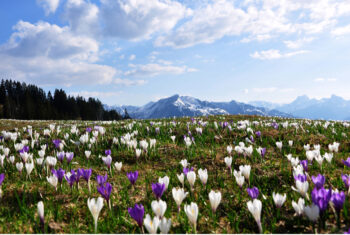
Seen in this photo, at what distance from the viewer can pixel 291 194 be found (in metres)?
3.10

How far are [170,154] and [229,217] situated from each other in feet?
10.2

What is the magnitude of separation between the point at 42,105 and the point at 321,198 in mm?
97210

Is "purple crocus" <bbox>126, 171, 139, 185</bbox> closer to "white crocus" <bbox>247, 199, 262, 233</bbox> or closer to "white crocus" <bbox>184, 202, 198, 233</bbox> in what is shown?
"white crocus" <bbox>184, 202, 198, 233</bbox>

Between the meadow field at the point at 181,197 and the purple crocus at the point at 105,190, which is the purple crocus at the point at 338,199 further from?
the purple crocus at the point at 105,190

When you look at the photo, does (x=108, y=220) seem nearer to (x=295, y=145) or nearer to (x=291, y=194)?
(x=291, y=194)

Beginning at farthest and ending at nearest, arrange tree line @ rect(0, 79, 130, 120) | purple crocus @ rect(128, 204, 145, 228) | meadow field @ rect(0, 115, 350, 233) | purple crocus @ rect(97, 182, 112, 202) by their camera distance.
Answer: tree line @ rect(0, 79, 130, 120)
purple crocus @ rect(97, 182, 112, 202)
meadow field @ rect(0, 115, 350, 233)
purple crocus @ rect(128, 204, 145, 228)

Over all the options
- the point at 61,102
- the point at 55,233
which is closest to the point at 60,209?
the point at 55,233

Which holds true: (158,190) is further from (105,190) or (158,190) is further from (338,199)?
(338,199)

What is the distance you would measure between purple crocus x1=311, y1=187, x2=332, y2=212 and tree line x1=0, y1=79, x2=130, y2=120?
92524mm

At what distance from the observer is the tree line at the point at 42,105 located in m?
80.9

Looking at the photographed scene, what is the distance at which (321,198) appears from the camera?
2.02m

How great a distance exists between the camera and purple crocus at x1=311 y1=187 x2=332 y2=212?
2008 millimetres

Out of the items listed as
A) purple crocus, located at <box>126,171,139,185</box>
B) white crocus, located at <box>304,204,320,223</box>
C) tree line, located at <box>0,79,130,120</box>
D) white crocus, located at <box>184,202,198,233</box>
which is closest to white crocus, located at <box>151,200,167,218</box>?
white crocus, located at <box>184,202,198,233</box>

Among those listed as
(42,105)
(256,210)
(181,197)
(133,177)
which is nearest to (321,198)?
(256,210)
